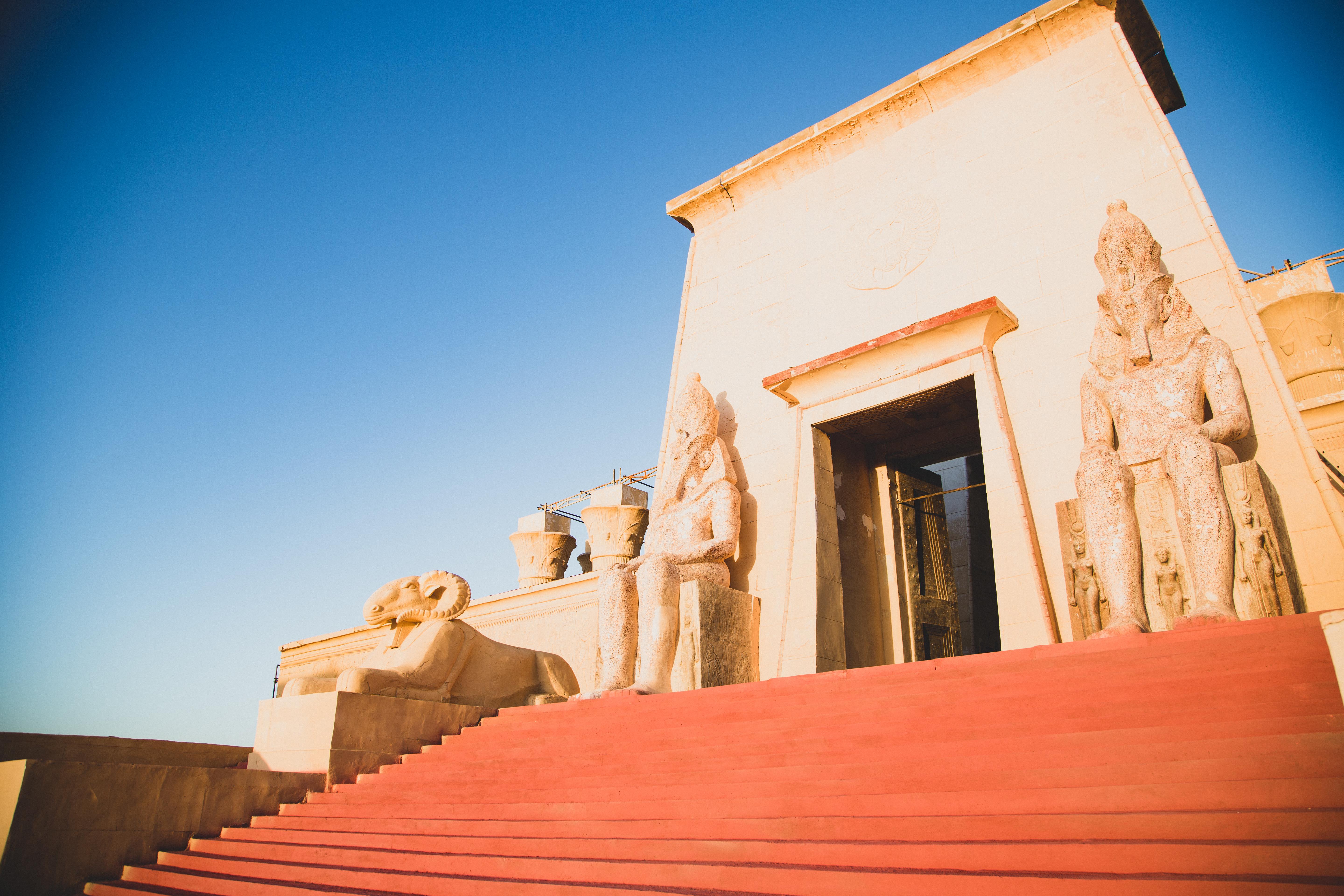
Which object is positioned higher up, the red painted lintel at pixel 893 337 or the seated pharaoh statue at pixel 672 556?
the red painted lintel at pixel 893 337

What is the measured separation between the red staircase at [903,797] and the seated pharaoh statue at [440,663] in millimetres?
1318

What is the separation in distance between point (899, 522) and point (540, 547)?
827 centimetres

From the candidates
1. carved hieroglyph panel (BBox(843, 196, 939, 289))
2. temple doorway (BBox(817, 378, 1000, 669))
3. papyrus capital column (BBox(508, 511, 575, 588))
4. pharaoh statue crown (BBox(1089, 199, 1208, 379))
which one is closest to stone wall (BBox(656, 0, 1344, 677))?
carved hieroglyph panel (BBox(843, 196, 939, 289))

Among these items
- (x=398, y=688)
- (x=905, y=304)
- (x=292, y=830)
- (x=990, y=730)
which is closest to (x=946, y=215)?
(x=905, y=304)

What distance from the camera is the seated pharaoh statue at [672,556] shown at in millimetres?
5898

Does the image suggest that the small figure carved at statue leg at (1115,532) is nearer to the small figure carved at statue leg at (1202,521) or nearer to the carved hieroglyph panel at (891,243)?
the small figure carved at statue leg at (1202,521)

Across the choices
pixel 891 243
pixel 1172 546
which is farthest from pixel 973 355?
pixel 1172 546

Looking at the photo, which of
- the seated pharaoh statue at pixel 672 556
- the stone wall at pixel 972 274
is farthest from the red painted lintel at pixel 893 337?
the seated pharaoh statue at pixel 672 556

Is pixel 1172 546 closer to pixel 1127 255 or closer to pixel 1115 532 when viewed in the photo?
pixel 1115 532

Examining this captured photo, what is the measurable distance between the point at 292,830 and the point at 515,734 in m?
1.36

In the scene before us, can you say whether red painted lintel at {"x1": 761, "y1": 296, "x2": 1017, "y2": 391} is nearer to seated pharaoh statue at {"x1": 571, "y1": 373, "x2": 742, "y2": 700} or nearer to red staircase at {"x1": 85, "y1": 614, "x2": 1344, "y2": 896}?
seated pharaoh statue at {"x1": 571, "y1": 373, "x2": 742, "y2": 700}

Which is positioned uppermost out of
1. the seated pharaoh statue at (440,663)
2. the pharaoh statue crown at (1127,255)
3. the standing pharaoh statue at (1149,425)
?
the pharaoh statue crown at (1127,255)

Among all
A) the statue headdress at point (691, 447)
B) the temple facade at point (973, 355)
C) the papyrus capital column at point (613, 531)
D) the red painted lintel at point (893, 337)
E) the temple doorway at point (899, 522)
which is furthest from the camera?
the papyrus capital column at point (613, 531)

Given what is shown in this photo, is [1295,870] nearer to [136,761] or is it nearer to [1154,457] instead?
[1154,457]
